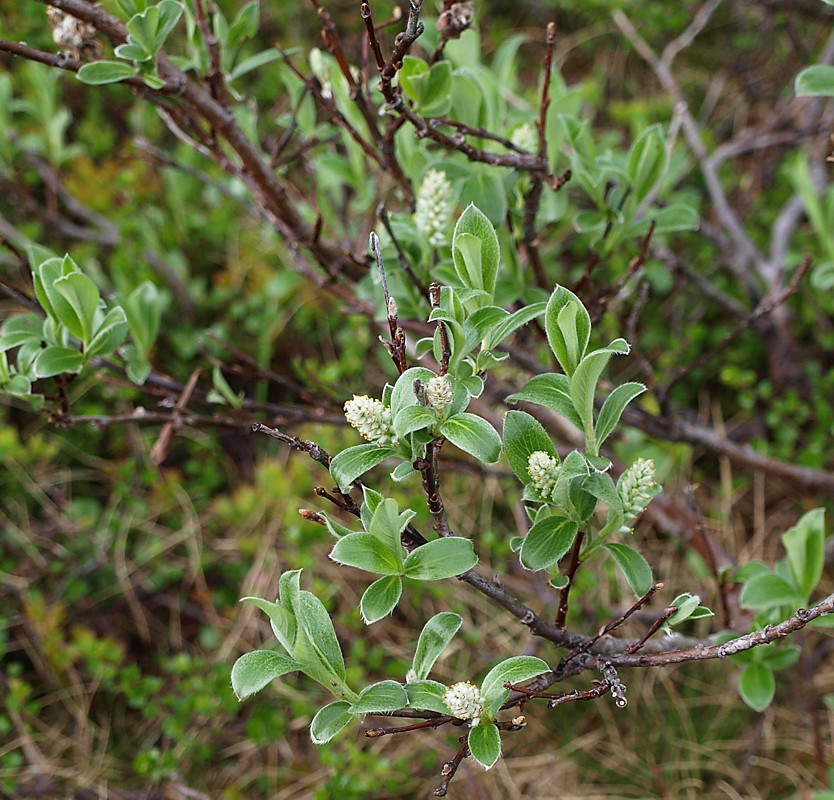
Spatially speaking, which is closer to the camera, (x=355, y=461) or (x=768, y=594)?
(x=355, y=461)

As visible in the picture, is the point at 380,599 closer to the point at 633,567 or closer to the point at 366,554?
the point at 366,554

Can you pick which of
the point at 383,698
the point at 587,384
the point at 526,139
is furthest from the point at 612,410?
the point at 526,139

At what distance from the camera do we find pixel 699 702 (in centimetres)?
237

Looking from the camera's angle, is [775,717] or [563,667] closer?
[563,667]

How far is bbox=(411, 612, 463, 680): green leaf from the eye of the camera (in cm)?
119

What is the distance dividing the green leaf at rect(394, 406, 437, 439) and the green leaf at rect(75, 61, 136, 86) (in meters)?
0.93

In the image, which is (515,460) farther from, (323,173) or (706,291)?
(706,291)

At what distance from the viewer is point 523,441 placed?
1.20 metres

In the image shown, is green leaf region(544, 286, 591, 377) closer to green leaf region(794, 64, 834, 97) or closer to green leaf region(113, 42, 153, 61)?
green leaf region(794, 64, 834, 97)

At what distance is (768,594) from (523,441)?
0.62 metres

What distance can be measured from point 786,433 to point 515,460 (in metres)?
1.59

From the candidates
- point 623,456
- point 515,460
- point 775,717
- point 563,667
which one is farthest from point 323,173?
point 775,717

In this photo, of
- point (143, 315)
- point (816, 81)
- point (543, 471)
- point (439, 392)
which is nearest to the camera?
point (439, 392)

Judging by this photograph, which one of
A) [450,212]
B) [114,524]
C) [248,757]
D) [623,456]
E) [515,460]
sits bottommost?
[248,757]
